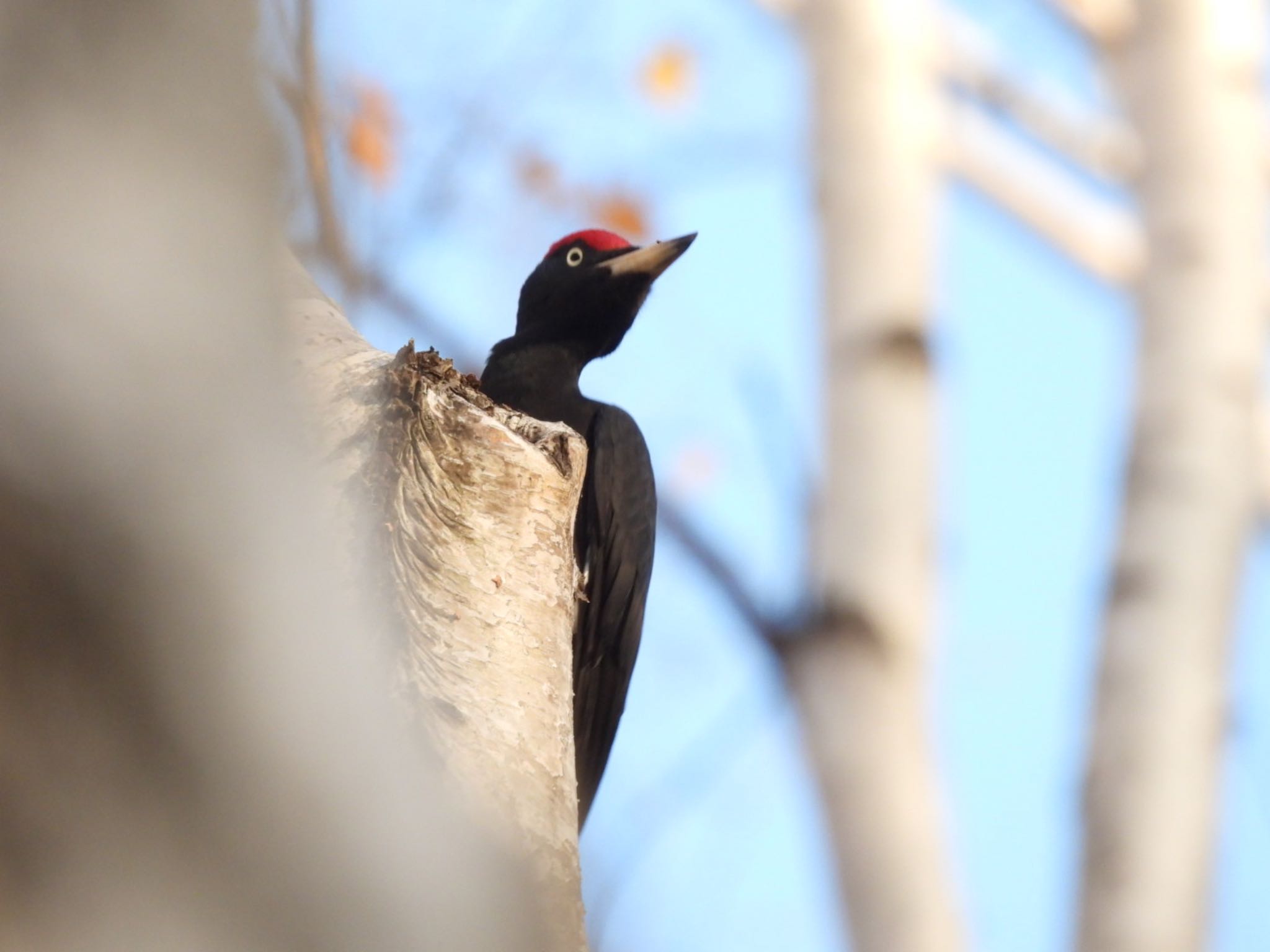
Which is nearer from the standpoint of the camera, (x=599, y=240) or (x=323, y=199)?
(x=323, y=199)

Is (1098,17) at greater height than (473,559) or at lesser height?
greater

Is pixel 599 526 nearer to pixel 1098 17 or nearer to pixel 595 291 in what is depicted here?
pixel 595 291

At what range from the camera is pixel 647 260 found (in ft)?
14.4

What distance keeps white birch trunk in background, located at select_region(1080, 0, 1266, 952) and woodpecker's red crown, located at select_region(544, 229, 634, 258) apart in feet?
5.75

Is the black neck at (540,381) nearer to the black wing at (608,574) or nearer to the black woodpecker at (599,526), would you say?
the black woodpecker at (599,526)

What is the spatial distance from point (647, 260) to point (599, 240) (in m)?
0.21

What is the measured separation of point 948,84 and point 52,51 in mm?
5075

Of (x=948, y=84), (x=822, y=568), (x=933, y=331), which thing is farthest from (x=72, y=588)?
(x=948, y=84)

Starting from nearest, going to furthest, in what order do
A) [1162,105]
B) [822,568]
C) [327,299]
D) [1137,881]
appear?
[327,299], [1137,881], [822,568], [1162,105]

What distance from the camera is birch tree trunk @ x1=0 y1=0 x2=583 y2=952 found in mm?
708

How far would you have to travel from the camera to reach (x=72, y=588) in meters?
0.72

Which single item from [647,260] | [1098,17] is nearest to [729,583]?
[647,260]

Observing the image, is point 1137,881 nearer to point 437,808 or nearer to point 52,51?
point 437,808

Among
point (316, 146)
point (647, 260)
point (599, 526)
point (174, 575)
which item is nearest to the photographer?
point (174, 575)
